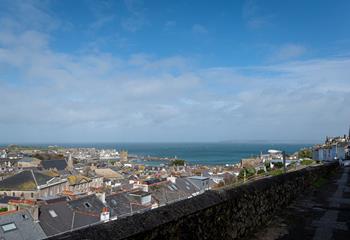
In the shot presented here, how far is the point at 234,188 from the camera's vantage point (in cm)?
580

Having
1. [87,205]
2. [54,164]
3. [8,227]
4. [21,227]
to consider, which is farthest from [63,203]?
[54,164]

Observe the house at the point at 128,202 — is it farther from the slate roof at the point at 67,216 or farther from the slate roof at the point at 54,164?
the slate roof at the point at 54,164

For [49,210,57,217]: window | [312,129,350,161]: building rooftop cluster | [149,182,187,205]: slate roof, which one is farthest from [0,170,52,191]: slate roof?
[312,129,350,161]: building rooftop cluster

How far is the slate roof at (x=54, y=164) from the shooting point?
75438mm

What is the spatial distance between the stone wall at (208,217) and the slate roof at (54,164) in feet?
245

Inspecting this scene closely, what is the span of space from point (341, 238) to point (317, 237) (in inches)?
15.1

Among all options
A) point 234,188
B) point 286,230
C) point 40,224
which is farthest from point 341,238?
point 40,224

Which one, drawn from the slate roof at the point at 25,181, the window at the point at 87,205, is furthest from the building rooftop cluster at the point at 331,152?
the slate roof at the point at 25,181

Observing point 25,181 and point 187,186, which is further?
point 25,181

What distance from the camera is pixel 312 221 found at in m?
6.87

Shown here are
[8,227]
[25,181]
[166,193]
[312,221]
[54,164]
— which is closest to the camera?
[312,221]

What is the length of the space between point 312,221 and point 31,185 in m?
51.4

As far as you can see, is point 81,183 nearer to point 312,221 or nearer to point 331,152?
point 331,152

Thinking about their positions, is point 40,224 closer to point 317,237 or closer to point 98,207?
point 98,207
